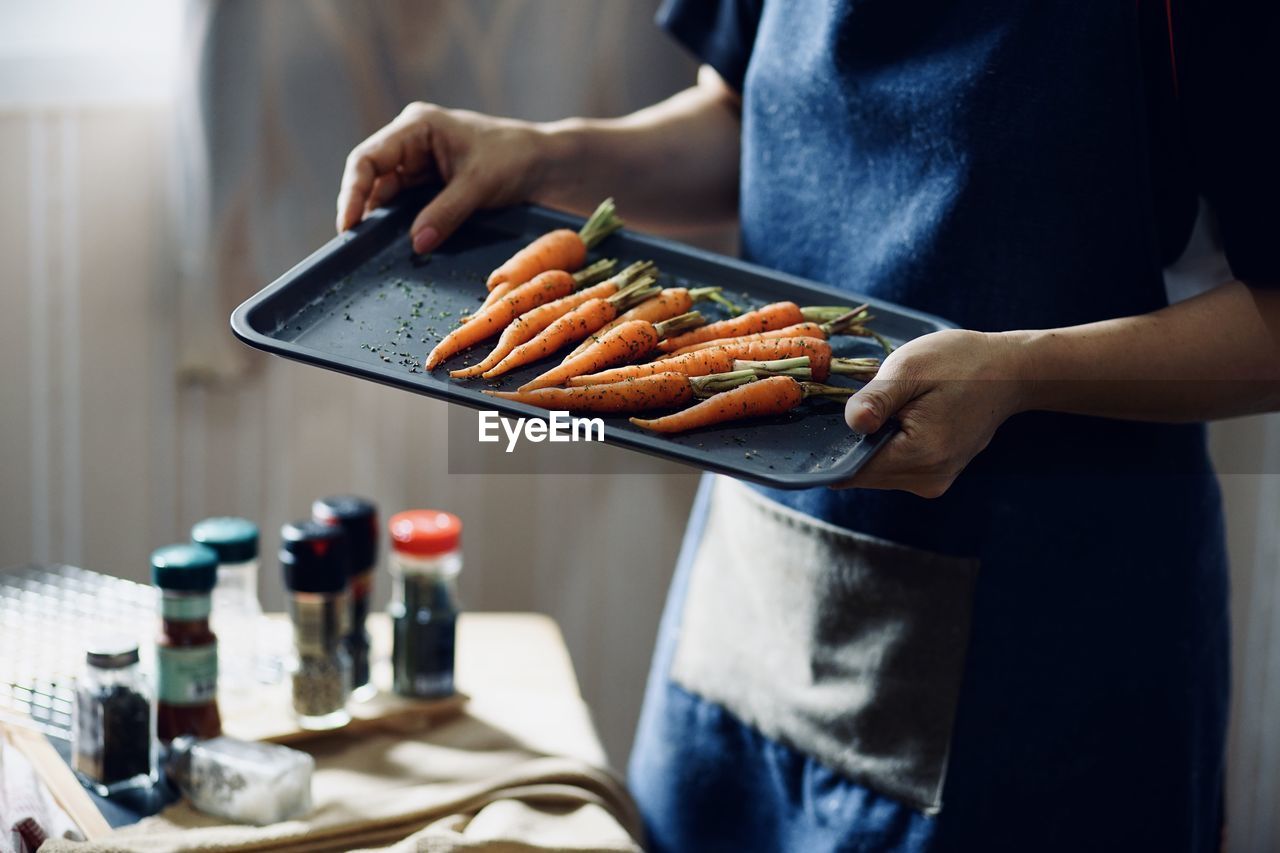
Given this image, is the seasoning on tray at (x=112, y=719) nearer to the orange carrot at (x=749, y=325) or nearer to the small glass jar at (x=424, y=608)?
the small glass jar at (x=424, y=608)

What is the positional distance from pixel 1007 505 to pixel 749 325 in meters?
0.24

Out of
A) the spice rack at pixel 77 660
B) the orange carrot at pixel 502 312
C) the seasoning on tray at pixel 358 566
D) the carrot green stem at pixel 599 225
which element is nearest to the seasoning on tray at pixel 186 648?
the spice rack at pixel 77 660

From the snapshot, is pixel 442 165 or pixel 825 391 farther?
pixel 442 165

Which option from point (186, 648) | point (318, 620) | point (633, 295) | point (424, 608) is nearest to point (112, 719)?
point (186, 648)

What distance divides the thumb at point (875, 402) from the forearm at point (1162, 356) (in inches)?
4.4

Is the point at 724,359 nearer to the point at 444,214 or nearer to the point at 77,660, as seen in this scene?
the point at 444,214

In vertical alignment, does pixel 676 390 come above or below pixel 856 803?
above

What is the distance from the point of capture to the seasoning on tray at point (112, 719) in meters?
1.02

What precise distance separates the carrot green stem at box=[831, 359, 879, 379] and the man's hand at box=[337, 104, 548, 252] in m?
0.34

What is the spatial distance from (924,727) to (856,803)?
0.09 metres

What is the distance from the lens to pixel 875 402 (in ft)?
2.81

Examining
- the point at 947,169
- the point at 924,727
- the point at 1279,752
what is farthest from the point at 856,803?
the point at 1279,752

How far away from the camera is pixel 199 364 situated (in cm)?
188

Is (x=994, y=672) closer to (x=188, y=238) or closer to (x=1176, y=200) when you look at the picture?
(x=1176, y=200)
